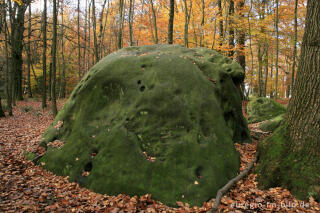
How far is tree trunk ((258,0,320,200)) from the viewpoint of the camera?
11.9ft

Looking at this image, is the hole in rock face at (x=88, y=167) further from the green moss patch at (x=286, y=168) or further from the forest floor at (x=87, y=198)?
the green moss patch at (x=286, y=168)

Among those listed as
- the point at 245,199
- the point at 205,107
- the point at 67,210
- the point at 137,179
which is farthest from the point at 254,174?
the point at 67,210

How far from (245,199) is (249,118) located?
7.38m

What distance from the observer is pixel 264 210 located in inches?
130

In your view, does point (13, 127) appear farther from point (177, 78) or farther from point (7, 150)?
point (177, 78)

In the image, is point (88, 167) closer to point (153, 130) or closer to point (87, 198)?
point (87, 198)

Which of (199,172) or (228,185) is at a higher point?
(199,172)

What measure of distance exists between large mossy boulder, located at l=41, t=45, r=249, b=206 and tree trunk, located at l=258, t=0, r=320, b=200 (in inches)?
38.7

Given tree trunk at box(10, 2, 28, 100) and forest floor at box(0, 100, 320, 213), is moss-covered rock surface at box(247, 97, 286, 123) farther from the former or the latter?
tree trunk at box(10, 2, 28, 100)

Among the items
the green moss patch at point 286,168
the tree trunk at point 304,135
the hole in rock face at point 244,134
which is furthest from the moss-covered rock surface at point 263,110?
the tree trunk at point 304,135

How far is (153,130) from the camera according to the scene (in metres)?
4.81

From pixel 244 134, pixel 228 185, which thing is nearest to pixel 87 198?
pixel 228 185

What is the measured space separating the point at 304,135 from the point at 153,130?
→ 10.6 ft

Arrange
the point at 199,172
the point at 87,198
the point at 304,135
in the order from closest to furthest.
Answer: the point at 304,135 → the point at 87,198 → the point at 199,172
